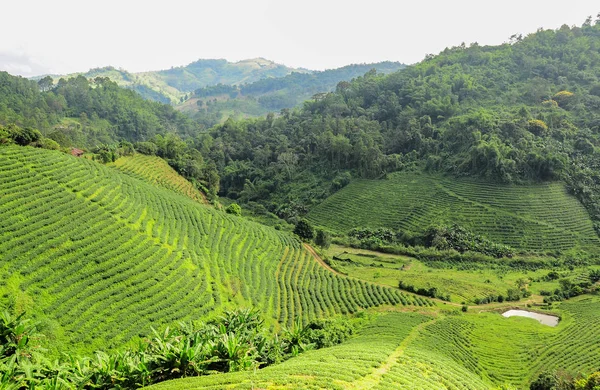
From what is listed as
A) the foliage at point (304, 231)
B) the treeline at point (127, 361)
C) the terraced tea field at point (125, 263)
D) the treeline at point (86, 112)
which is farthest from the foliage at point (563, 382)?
the treeline at point (86, 112)

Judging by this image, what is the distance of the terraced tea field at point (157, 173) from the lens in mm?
63438

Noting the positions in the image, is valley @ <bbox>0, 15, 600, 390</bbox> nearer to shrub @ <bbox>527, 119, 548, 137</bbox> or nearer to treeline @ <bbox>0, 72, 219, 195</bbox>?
shrub @ <bbox>527, 119, 548, 137</bbox>

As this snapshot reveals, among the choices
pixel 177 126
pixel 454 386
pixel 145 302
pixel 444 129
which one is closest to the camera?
pixel 454 386

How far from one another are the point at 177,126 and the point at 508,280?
137249 mm

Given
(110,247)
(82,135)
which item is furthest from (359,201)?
(82,135)

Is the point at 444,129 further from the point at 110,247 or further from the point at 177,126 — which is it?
the point at 177,126

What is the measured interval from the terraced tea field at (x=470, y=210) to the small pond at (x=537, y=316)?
63.6 feet

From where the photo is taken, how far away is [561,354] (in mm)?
30938

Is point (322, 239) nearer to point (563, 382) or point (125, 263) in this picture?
point (125, 263)

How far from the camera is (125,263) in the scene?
29.4m

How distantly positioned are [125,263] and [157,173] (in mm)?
41415

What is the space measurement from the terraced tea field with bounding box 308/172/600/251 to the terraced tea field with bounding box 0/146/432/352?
27.0 metres

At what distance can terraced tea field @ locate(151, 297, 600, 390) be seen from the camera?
609 inches

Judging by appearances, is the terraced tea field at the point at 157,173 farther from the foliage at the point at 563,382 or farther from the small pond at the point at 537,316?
the foliage at the point at 563,382
